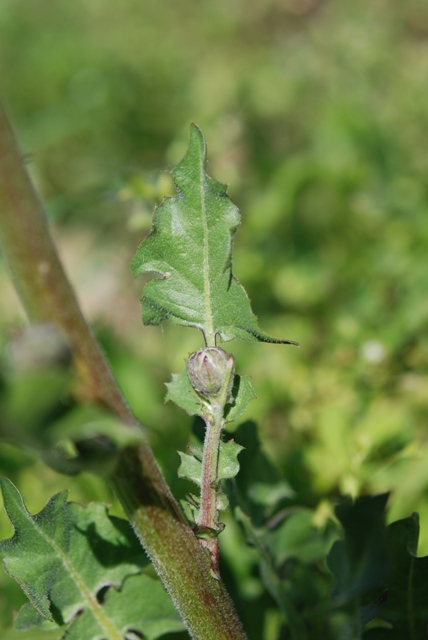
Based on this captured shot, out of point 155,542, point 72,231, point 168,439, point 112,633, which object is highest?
point 155,542

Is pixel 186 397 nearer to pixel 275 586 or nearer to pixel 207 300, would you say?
pixel 207 300

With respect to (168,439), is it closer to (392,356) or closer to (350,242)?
(392,356)

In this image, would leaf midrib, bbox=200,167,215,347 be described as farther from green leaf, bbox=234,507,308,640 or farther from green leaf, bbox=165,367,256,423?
green leaf, bbox=234,507,308,640

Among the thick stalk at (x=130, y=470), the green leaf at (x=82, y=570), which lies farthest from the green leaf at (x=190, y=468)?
Answer: the green leaf at (x=82, y=570)

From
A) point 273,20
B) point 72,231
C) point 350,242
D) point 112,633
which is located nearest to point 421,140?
point 350,242

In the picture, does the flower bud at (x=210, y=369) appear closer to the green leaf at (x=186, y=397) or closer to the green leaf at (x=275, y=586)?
the green leaf at (x=186, y=397)
